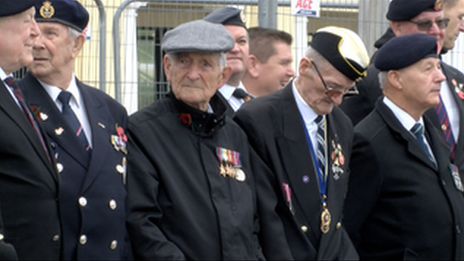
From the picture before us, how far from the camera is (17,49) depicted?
3.36 metres

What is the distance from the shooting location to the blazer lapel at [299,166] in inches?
163

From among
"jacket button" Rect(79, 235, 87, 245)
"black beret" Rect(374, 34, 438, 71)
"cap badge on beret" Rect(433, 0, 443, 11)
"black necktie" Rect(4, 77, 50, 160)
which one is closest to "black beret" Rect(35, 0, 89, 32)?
"black necktie" Rect(4, 77, 50, 160)

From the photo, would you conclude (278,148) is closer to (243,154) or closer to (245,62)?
(243,154)

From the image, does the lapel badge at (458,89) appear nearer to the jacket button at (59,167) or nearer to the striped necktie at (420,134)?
the striped necktie at (420,134)

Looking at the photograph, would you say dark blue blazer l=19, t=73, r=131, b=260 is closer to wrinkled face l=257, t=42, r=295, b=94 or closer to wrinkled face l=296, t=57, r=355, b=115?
wrinkled face l=296, t=57, r=355, b=115

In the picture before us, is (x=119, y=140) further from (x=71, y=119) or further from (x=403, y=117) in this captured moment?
(x=403, y=117)

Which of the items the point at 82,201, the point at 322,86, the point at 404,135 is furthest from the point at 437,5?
the point at 82,201

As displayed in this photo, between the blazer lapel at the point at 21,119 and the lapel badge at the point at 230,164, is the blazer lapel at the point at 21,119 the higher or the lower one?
the higher one

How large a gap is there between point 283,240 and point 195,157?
24.0 inches

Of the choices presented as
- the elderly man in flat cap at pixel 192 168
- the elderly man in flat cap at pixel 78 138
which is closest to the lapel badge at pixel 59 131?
the elderly man in flat cap at pixel 78 138

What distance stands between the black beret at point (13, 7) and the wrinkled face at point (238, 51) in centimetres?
218

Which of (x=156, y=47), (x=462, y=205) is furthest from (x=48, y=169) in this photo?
(x=156, y=47)

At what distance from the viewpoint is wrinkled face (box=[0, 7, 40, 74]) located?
3336 mm

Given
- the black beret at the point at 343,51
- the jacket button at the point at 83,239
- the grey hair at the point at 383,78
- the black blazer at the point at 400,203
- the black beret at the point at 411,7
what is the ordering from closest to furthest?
the jacket button at the point at 83,239, the black beret at the point at 343,51, the black blazer at the point at 400,203, the grey hair at the point at 383,78, the black beret at the point at 411,7
